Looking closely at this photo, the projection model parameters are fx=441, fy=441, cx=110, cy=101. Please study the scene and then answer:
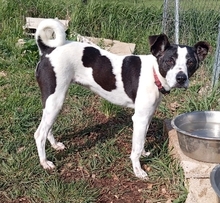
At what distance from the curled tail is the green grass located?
1020 millimetres

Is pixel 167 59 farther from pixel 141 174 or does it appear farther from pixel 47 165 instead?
pixel 47 165

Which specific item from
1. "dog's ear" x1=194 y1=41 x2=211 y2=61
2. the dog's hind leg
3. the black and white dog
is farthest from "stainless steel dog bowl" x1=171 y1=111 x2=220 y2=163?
the dog's hind leg

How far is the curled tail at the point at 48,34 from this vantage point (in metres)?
3.81

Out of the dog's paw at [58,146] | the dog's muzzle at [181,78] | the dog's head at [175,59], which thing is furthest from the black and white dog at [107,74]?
the dog's paw at [58,146]

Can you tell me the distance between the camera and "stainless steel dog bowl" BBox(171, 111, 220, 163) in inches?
139

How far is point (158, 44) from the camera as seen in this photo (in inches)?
143

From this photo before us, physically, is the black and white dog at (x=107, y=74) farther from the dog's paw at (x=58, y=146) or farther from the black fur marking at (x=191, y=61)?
the dog's paw at (x=58, y=146)

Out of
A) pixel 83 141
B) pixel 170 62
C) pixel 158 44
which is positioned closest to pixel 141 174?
pixel 83 141

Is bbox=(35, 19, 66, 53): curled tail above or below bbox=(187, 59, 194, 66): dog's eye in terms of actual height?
above

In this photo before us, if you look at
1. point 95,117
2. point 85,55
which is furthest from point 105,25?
point 85,55

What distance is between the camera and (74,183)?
3744 mm

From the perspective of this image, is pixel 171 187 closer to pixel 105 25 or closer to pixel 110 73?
pixel 110 73

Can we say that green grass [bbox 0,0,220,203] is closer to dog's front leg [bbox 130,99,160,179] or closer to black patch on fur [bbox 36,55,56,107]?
dog's front leg [bbox 130,99,160,179]

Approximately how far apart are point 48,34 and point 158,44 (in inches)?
39.2
